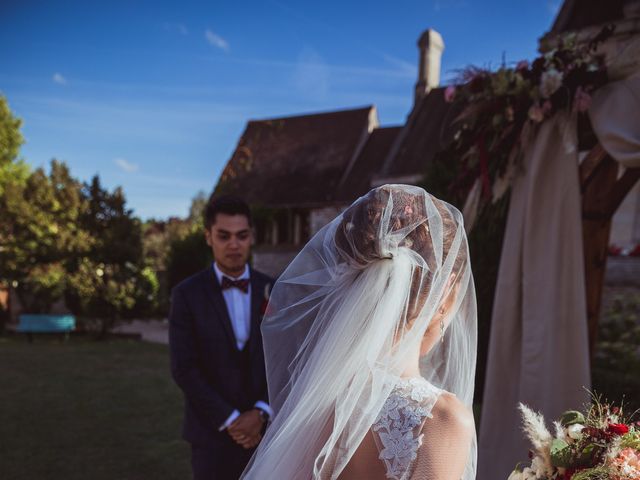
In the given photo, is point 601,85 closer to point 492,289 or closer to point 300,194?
point 492,289

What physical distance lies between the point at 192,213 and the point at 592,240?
4695 centimetres

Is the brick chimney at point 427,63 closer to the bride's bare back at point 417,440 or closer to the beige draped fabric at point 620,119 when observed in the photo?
the beige draped fabric at point 620,119

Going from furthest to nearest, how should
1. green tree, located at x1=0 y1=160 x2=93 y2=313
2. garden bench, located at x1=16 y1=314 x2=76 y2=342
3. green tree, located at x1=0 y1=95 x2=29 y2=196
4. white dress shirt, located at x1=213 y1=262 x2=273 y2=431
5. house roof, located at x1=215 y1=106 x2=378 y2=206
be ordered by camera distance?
green tree, located at x1=0 y1=95 x2=29 y2=196 → house roof, located at x1=215 y1=106 x2=378 y2=206 → green tree, located at x1=0 y1=160 x2=93 y2=313 → garden bench, located at x1=16 y1=314 x2=76 y2=342 → white dress shirt, located at x1=213 y1=262 x2=273 y2=431

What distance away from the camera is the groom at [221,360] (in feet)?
9.20

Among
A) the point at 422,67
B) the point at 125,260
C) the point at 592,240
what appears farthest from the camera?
the point at 422,67

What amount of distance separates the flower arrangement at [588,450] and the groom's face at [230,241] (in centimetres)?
198

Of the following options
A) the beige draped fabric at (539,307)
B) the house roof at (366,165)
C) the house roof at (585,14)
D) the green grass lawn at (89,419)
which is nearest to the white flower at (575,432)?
the beige draped fabric at (539,307)

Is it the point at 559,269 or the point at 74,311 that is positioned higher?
the point at 559,269

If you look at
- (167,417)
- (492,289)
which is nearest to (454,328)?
(492,289)

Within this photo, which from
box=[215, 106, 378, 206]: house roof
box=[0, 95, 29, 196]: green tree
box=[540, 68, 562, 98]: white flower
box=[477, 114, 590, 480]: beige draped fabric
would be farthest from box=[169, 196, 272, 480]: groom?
box=[0, 95, 29, 196]: green tree

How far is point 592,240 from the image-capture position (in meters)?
3.84

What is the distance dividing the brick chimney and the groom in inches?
709

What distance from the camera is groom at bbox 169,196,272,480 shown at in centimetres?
280

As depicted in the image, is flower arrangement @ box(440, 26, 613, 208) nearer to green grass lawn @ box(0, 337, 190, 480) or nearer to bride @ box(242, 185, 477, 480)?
bride @ box(242, 185, 477, 480)
